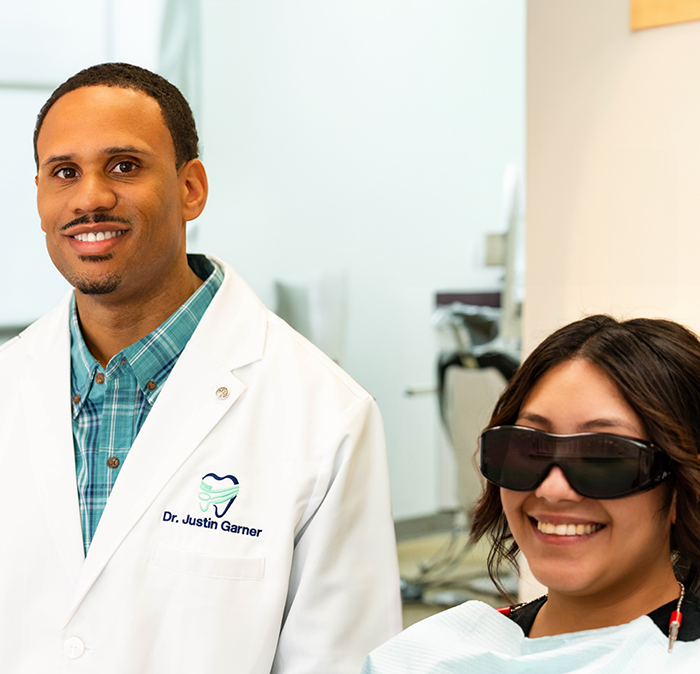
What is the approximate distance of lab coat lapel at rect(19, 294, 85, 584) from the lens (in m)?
1.53

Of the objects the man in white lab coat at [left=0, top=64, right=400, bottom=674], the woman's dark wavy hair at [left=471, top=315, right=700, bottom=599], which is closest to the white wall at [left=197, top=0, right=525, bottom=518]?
the man in white lab coat at [left=0, top=64, right=400, bottom=674]

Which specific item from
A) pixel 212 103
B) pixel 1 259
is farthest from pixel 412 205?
pixel 1 259

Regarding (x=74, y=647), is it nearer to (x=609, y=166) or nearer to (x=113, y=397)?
(x=113, y=397)

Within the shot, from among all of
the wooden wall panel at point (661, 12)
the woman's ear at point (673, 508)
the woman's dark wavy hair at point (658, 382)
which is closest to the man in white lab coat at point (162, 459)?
the woman's dark wavy hair at point (658, 382)

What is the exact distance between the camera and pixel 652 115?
1.83 m

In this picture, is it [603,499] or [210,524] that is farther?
[210,524]

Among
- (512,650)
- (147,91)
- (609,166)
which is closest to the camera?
(512,650)

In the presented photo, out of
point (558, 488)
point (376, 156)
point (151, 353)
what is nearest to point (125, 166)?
point (151, 353)

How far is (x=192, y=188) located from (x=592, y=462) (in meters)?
1.03

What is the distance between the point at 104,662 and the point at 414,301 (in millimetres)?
2257

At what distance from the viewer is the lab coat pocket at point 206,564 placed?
4.92 feet

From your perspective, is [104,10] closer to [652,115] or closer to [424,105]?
[424,105]

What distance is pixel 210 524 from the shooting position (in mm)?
1524

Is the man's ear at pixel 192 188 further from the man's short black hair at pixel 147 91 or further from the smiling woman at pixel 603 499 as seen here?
the smiling woman at pixel 603 499
